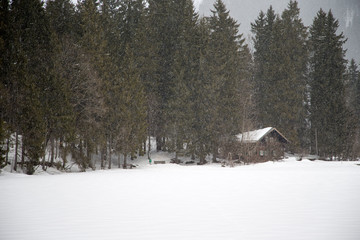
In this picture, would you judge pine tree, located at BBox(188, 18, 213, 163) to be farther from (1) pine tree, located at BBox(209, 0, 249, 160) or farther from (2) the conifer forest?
(1) pine tree, located at BBox(209, 0, 249, 160)

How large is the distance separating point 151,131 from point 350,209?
1363 inches

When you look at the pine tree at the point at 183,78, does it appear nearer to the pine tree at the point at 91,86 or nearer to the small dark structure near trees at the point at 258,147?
the small dark structure near trees at the point at 258,147

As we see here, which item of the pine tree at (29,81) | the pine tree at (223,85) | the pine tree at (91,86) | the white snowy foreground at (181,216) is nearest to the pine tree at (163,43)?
the pine tree at (223,85)

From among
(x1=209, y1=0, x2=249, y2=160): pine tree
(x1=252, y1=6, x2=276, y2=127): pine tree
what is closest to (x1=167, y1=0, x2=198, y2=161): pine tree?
(x1=209, y1=0, x2=249, y2=160): pine tree

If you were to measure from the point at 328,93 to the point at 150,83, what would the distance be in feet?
92.7

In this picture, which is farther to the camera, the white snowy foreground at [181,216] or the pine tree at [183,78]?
the pine tree at [183,78]

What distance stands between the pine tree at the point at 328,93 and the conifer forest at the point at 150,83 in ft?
0.54

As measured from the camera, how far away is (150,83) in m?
38.1

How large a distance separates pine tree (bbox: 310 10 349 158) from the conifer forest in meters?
0.16

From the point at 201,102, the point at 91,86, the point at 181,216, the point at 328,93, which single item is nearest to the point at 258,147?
the point at 201,102

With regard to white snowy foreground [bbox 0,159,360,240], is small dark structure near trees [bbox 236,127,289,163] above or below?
above

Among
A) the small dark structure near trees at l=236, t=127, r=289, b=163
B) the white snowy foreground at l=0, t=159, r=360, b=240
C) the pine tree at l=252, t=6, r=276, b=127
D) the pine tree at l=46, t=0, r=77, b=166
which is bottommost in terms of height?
the white snowy foreground at l=0, t=159, r=360, b=240

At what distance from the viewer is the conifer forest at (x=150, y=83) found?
63.2ft

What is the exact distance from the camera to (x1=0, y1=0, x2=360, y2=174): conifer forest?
1927 centimetres
